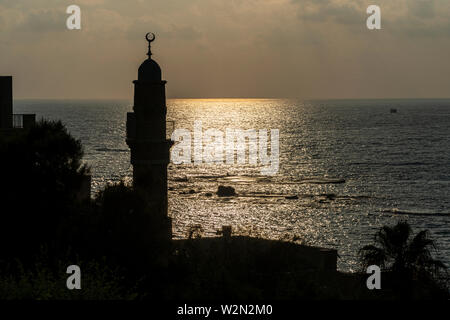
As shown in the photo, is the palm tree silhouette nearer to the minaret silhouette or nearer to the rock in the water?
the minaret silhouette

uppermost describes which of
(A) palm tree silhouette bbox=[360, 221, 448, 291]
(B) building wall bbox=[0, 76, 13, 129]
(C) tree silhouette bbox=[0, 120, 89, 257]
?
(B) building wall bbox=[0, 76, 13, 129]

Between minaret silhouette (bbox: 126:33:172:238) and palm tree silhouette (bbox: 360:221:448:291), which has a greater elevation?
Answer: minaret silhouette (bbox: 126:33:172:238)

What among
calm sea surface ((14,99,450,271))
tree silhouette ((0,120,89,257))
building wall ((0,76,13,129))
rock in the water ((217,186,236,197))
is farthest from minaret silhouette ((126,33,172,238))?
rock in the water ((217,186,236,197))

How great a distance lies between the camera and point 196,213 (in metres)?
90.8

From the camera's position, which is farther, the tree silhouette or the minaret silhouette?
the minaret silhouette

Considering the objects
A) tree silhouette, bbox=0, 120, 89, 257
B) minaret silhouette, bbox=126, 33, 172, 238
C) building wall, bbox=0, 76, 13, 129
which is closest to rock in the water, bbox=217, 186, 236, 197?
building wall, bbox=0, 76, 13, 129

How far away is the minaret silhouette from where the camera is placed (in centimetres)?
3459

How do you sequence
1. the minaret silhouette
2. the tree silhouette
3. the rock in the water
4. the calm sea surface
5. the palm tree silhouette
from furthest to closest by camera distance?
1. the rock in the water
2. the calm sea surface
3. the minaret silhouette
4. the palm tree silhouette
5. the tree silhouette

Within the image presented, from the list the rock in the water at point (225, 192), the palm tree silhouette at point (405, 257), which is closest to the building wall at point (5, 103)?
the palm tree silhouette at point (405, 257)

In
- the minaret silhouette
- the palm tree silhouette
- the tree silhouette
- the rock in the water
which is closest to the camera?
the tree silhouette

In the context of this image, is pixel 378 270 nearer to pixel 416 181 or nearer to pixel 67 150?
pixel 67 150

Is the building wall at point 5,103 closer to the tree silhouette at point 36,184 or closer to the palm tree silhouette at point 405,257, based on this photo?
the tree silhouette at point 36,184

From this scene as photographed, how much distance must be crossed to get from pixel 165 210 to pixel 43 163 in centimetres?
663

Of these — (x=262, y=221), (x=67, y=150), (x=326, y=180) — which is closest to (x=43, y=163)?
(x=67, y=150)
